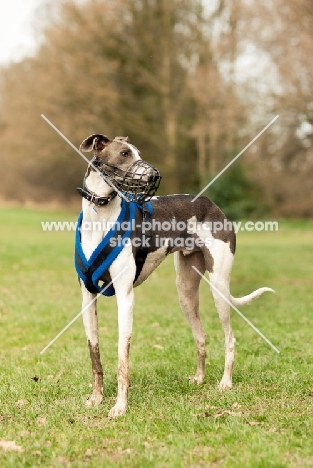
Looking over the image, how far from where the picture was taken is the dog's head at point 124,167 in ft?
14.3

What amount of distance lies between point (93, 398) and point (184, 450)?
127 cm

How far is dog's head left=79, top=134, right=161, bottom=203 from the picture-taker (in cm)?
436

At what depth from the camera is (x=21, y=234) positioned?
73.4 feet

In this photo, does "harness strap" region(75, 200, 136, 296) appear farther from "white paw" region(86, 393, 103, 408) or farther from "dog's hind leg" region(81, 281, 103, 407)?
"white paw" region(86, 393, 103, 408)

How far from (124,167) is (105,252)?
0.68 m

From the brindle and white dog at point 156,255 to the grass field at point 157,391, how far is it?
0.26 meters

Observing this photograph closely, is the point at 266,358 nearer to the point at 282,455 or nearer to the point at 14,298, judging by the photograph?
the point at 282,455

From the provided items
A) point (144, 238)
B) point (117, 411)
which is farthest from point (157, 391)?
point (144, 238)

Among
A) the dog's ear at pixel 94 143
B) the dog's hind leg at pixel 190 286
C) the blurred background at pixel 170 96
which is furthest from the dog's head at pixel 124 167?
the blurred background at pixel 170 96

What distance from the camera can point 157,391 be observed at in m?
5.03

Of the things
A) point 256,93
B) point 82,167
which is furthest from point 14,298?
point 82,167

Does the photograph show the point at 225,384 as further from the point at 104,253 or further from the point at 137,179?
the point at 137,179

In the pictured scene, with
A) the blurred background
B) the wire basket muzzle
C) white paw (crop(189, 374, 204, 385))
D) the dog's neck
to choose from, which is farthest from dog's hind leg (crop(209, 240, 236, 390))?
the blurred background

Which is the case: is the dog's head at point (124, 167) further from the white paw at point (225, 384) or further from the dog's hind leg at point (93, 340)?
the white paw at point (225, 384)
